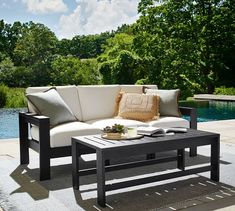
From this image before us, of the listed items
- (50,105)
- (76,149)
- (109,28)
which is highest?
(109,28)

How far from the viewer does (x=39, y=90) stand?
3916 mm

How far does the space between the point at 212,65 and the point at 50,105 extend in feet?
46.1

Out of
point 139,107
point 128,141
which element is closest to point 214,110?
point 139,107

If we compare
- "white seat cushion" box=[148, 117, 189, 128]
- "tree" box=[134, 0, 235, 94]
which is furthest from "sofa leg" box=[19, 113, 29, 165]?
"tree" box=[134, 0, 235, 94]

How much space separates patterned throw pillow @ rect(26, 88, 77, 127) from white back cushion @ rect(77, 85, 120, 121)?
16.1 inches

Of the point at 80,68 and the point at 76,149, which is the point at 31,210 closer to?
the point at 76,149

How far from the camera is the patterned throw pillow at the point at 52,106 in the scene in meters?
3.57

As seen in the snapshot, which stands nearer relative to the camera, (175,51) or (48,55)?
(175,51)

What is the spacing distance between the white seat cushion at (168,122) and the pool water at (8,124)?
142 inches

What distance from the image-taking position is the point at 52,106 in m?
3.63

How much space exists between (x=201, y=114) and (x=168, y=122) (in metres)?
6.61

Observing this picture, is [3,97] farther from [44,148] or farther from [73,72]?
[73,72]

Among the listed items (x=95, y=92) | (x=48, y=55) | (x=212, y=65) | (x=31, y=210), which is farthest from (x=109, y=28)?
(x=31, y=210)

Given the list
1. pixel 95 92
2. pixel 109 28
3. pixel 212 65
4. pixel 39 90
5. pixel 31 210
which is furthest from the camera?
pixel 109 28
